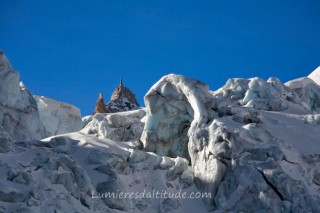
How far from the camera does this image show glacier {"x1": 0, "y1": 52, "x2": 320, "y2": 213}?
2630cm

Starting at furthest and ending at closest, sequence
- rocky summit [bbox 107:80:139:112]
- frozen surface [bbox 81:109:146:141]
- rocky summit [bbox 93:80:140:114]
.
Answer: rocky summit [bbox 107:80:139:112], rocky summit [bbox 93:80:140:114], frozen surface [bbox 81:109:146:141]

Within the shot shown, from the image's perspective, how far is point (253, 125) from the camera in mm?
31594

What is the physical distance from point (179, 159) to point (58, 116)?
34.0 meters

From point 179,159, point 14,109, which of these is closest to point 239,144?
point 179,159

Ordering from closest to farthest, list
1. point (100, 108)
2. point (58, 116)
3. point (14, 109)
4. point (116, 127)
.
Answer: point (116, 127) < point (14, 109) < point (58, 116) < point (100, 108)

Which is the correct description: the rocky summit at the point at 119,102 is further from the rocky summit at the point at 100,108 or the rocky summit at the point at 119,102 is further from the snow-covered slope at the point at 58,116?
the snow-covered slope at the point at 58,116

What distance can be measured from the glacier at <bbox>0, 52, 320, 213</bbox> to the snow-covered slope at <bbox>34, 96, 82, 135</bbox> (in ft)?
80.0

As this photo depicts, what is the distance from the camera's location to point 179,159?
32875mm

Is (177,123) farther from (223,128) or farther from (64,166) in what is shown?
(64,166)

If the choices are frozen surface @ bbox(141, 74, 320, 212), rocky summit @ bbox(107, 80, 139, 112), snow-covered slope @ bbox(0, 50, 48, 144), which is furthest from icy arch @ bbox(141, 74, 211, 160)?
rocky summit @ bbox(107, 80, 139, 112)

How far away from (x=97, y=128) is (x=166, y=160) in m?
7.80

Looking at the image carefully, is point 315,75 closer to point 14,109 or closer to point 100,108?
point 100,108

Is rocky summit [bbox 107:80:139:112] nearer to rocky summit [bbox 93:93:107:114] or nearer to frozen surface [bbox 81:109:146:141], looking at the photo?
rocky summit [bbox 93:93:107:114]

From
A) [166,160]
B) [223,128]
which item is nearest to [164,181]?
[166,160]
